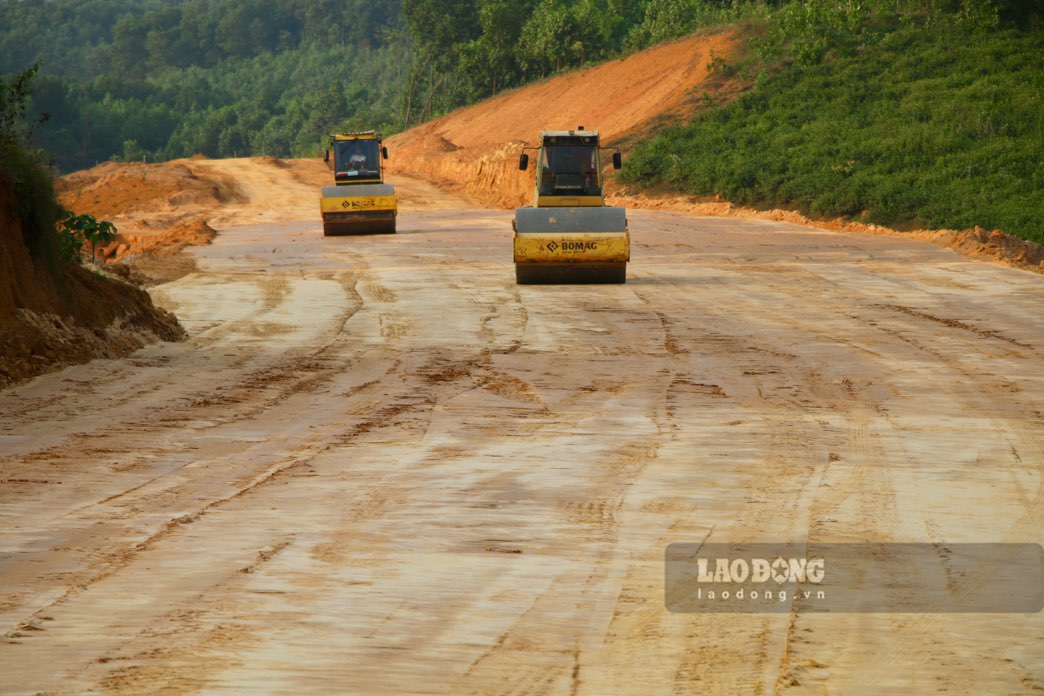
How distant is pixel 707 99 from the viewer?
176ft

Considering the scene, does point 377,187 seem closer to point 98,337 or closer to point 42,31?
point 98,337

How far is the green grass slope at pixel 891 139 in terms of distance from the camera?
35.8m

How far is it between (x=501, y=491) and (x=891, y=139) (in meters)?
34.8

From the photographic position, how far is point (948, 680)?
556cm

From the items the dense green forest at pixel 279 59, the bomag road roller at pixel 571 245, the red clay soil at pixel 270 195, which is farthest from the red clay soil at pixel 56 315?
the bomag road roller at pixel 571 245

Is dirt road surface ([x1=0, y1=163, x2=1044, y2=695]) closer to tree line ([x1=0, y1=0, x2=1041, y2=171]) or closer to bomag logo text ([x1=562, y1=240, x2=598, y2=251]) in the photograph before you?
bomag logo text ([x1=562, y1=240, x2=598, y2=251])

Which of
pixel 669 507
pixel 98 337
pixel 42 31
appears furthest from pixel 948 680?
pixel 42 31

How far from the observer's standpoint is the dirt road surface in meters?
5.80

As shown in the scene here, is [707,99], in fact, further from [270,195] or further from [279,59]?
[279,59]

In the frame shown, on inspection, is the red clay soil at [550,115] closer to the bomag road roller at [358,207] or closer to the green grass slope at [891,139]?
the green grass slope at [891,139]

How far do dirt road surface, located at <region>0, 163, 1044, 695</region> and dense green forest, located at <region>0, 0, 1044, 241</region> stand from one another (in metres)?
9.74

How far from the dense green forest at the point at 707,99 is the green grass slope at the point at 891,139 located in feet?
0.26

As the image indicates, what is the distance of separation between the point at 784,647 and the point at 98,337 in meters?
11.5

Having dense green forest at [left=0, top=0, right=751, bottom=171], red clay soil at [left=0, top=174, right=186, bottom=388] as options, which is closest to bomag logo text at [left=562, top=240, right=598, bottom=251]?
red clay soil at [left=0, top=174, right=186, bottom=388]
